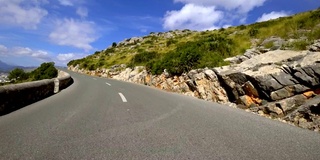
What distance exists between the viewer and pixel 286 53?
11.9 metres

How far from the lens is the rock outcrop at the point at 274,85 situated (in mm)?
8131

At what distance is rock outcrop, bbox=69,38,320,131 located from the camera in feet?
26.7

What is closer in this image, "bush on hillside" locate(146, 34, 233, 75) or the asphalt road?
the asphalt road

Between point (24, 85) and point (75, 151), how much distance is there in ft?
24.6

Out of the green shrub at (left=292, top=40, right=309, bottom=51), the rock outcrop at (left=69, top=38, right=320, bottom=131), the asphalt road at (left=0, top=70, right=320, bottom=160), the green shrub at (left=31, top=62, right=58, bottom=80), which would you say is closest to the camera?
the asphalt road at (left=0, top=70, right=320, bottom=160)

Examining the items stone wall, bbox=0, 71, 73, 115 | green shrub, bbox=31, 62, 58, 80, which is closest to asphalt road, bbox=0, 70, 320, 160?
stone wall, bbox=0, 71, 73, 115

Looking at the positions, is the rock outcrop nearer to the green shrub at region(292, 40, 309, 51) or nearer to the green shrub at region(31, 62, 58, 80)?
the green shrub at region(292, 40, 309, 51)

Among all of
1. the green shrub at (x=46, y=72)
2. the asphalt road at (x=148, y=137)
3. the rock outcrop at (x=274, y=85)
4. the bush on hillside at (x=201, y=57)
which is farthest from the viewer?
the green shrub at (x=46, y=72)

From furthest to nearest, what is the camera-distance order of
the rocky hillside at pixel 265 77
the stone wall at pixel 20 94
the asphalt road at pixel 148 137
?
the stone wall at pixel 20 94, the rocky hillside at pixel 265 77, the asphalt road at pixel 148 137

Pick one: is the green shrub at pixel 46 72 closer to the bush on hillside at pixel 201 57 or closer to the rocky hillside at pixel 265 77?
the bush on hillside at pixel 201 57

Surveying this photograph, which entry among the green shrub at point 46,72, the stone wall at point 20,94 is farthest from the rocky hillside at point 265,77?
the green shrub at point 46,72

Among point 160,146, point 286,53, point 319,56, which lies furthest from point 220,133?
point 286,53

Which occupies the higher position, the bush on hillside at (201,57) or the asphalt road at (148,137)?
the bush on hillside at (201,57)

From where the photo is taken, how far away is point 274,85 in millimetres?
9812
